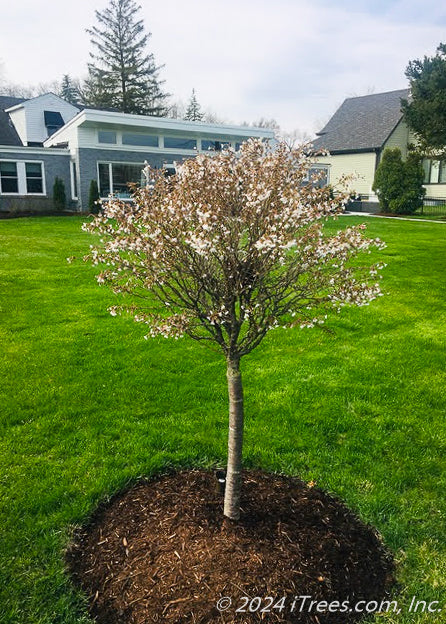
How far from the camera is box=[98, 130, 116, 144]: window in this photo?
23172 mm

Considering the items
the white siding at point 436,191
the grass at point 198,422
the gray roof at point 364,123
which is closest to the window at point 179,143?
the gray roof at point 364,123

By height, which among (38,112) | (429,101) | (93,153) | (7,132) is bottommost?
(93,153)

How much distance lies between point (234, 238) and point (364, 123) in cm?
3309

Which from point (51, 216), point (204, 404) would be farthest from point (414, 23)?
point (51, 216)

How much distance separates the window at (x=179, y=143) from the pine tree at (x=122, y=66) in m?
15.3

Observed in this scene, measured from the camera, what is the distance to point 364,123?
104 feet

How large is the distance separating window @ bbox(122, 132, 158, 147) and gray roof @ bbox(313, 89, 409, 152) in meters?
12.9

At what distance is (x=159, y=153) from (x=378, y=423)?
895 inches

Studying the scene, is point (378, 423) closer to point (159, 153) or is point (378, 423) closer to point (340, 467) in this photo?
point (340, 467)

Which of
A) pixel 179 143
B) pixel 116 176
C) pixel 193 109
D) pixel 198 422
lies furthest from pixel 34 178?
pixel 193 109

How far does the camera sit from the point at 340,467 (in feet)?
12.6

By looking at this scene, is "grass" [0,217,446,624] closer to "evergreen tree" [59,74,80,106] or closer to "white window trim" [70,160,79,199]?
"white window trim" [70,160,79,199]

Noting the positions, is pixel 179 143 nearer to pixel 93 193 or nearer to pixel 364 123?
pixel 93 193

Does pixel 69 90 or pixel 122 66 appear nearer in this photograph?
pixel 122 66
